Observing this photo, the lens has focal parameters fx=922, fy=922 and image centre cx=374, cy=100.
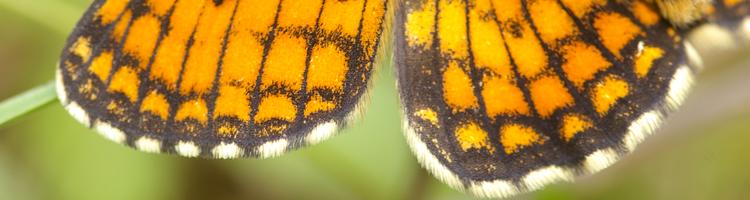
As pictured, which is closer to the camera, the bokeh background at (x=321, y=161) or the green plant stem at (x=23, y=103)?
the green plant stem at (x=23, y=103)

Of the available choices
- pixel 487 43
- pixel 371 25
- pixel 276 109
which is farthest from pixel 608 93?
pixel 276 109

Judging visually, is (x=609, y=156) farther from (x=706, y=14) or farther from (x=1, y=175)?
(x=1, y=175)

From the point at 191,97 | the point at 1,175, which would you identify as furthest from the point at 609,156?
the point at 1,175

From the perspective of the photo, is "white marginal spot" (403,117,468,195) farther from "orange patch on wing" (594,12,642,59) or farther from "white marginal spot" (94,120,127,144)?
"white marginal spot" (94,120,127,144)

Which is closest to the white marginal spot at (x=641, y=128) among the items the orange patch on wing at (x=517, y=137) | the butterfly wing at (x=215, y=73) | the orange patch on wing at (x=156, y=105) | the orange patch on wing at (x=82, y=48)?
the orange patch on wing at (x=517, y=137)

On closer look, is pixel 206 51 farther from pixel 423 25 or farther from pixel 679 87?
pixel 679 87

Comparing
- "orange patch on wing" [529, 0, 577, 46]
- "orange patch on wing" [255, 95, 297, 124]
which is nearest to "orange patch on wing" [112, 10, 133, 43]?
"orange patch on wing" [255, 95, 297, 124]

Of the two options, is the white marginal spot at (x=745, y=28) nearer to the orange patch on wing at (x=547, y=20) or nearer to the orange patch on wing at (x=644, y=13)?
the orange patch on wing at (x=644, y=13)
